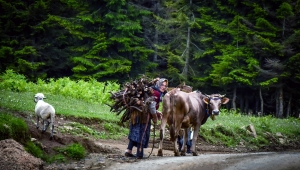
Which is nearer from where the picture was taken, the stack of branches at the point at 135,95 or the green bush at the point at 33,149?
the green bush at the point at 33,149

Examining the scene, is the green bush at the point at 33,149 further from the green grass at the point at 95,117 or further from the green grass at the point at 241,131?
the green grass at the point at 241,131

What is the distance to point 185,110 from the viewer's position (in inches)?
565

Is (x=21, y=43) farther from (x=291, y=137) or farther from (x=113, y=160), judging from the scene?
(x=113, y=160)

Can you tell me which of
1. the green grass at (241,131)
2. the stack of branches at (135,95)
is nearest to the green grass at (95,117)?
the green grass at (241,131)

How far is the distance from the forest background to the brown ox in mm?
17518

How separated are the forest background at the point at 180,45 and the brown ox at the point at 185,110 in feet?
57.5

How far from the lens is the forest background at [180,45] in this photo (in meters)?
33.1

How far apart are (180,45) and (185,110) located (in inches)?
938

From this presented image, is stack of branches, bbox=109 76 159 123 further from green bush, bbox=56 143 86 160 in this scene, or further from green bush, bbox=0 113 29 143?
green bush, bbox=0 113 29 143

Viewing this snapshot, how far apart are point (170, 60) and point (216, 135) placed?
14500mm

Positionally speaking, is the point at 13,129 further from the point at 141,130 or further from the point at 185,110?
the point at 185,110

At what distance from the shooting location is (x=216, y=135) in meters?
21.8

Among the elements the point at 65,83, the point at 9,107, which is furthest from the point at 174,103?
the point at 65,83

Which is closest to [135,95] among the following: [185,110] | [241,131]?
[185,110]
